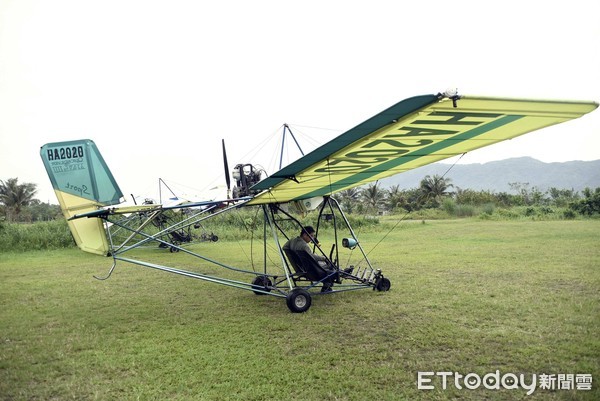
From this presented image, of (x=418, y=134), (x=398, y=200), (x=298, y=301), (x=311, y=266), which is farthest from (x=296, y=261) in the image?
(x=398, y=200)

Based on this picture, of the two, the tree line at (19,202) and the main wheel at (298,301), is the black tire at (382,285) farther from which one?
the tree line at (19,202)

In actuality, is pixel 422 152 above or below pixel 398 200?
above

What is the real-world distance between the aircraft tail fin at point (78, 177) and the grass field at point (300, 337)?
1884 mm

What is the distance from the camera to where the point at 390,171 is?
6.46 m

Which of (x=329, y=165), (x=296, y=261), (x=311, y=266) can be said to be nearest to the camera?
(x=329, y=165)

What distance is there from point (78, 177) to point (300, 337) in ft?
17.8

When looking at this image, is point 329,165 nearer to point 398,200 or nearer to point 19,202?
point 19,202

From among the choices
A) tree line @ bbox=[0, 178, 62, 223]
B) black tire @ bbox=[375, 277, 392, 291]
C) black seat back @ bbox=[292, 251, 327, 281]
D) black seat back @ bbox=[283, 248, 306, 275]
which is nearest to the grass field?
black tire @ bbox=[375, 277, 392, 291]

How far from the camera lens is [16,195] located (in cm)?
2330

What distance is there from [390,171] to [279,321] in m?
3.01

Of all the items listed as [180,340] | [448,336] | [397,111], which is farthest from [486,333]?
[180,340]

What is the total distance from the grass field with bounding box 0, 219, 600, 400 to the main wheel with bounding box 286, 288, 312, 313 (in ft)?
0.53

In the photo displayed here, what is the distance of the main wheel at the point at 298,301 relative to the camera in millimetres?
6051

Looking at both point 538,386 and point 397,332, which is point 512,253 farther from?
point 538,386
